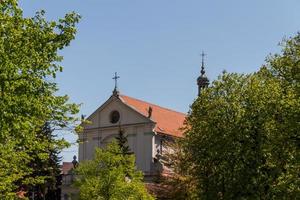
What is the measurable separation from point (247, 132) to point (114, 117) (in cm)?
4208

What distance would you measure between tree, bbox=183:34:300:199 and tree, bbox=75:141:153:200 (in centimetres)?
557

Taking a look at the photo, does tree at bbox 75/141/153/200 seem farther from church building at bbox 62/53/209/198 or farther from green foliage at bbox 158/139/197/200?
church building at bbox 62/53/209/198

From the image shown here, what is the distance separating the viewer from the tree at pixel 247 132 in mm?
24453

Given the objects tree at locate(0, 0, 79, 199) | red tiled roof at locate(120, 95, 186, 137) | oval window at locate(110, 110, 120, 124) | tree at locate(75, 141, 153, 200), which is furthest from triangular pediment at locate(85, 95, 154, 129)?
tree at locate(0, 0, 79, 199)

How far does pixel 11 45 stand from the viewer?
560 inches

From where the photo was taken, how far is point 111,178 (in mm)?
33969

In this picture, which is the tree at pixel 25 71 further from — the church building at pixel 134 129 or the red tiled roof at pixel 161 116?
the red tiled roof at pixel 161 116

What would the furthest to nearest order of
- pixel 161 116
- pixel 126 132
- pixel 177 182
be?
1. pixel 161 116
2. pixel 126 132
3. pixel 177 182

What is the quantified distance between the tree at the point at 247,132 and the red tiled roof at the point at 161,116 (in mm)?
35590

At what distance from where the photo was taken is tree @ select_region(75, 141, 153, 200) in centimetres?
3391

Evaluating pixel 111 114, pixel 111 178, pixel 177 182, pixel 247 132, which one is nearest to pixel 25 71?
pixel 247 132

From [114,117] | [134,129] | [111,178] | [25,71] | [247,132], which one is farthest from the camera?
[114,117]

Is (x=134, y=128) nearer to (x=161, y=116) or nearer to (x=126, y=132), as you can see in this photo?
(x=126, y=132)

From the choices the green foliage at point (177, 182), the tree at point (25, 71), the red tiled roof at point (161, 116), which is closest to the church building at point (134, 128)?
the red tiled roof at point (161, 116)
